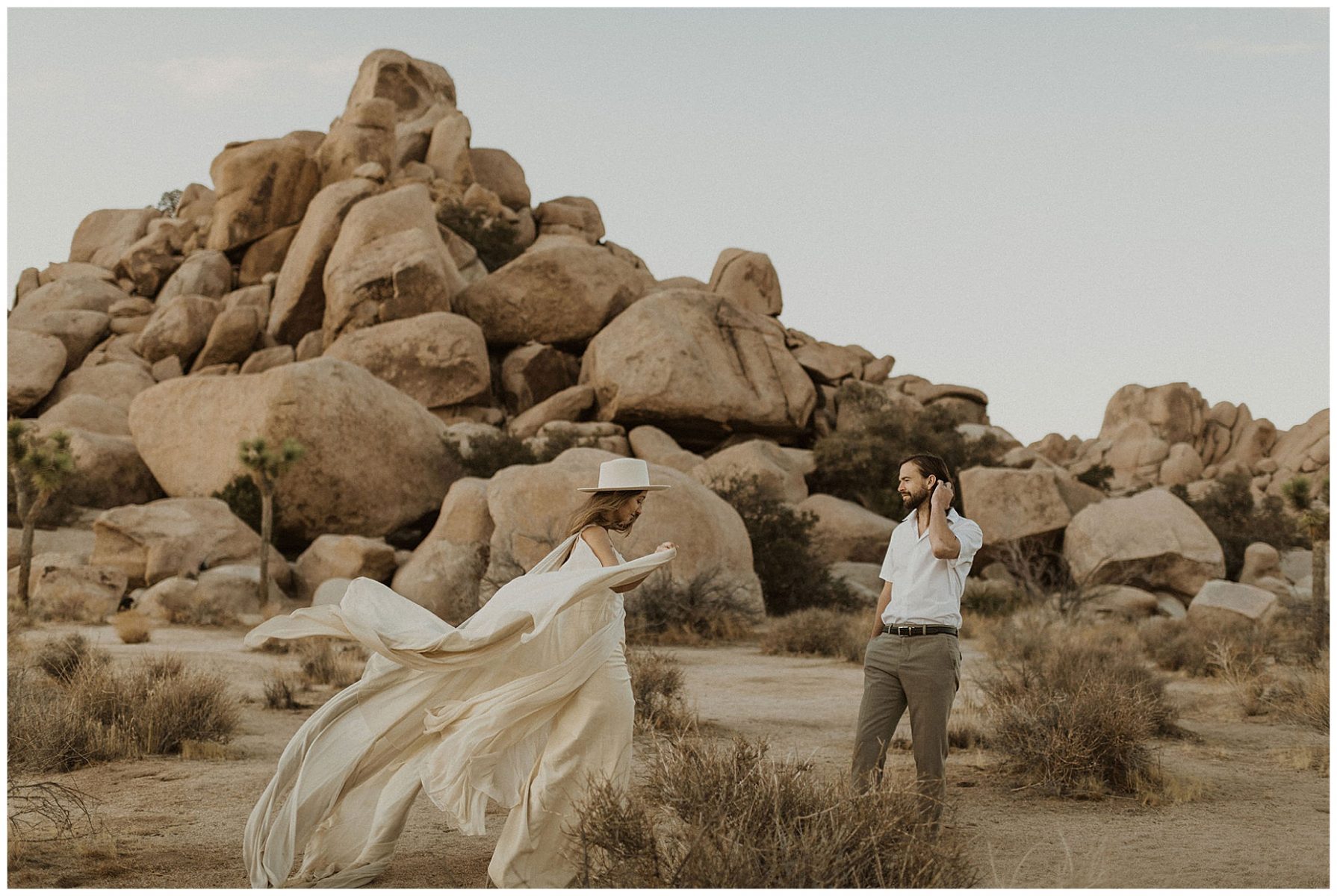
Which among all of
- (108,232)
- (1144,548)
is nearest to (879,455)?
(1144,548)

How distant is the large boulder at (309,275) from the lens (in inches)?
1417

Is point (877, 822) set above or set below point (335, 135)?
below

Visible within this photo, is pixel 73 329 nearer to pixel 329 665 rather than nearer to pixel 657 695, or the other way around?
pixel 329 665

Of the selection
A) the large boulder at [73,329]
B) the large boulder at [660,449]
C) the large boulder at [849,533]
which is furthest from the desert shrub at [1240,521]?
the large boulder at [73,329]

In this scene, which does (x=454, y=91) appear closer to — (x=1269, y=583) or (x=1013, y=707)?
(x=1269, y=583)

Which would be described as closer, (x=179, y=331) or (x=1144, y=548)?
(x=1144, y=548)

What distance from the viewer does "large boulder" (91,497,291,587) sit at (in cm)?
2084

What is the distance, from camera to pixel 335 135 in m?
42.9

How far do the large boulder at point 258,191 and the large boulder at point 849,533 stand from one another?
78.8 ft

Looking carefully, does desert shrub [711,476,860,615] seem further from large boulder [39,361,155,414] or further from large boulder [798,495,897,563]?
large boulder [39,361,155,414]

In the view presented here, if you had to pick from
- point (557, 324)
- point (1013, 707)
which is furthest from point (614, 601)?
point (557, 324)

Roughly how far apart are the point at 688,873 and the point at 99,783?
4.84 m

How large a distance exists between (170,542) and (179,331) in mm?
17540

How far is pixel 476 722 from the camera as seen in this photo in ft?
16.1
